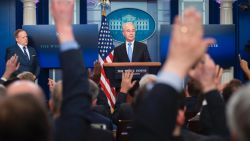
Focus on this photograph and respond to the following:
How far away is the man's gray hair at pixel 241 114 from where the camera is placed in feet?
3.63

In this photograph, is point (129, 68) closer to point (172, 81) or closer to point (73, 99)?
point (73, 99)

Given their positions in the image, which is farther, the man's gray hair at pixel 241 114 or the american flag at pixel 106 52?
the american flag at pixel 106 52

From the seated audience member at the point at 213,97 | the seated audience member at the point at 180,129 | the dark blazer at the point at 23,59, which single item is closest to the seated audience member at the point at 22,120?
the seated audience member at the point at 180,129

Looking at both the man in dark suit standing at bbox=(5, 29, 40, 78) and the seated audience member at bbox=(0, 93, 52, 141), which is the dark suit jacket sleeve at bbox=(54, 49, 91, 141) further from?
the man in dark suit standing at bbox=(5, 29, 40, 78)

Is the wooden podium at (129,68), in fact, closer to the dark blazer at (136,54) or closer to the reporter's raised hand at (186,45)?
the dark blazer at (136,54)

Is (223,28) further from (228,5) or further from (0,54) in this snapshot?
(0,54)

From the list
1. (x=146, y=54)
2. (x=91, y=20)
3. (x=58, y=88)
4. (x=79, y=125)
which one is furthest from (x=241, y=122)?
(x=91, y=20)

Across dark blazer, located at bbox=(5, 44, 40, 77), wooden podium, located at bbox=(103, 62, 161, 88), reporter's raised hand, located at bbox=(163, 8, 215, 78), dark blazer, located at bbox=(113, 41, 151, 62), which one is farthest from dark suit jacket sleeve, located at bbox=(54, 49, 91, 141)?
dark blazer, located at bbox=(5, 44, 40, 77)

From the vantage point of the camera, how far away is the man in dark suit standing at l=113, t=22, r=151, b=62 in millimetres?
6711

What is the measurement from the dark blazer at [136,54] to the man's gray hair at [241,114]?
549 cm

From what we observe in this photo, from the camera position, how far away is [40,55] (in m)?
8.56

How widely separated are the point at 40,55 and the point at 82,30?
0.90 m

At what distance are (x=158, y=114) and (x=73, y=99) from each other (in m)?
0.41

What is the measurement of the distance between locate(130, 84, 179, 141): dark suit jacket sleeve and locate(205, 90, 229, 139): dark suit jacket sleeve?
414 millimetres
